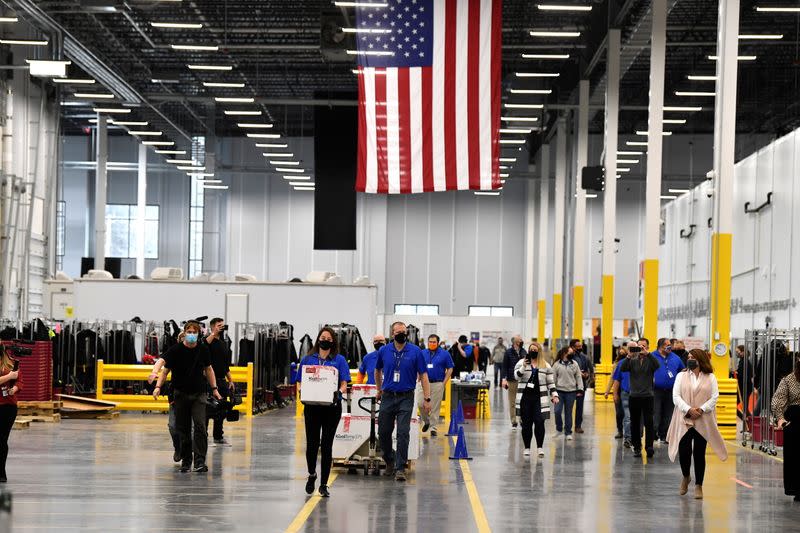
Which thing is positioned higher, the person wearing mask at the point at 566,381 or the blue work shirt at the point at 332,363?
the blue work shirt at the point at 332,363

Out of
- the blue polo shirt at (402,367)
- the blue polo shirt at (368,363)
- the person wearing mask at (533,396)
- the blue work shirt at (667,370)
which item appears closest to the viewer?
the blue polo shirt at (402,367)

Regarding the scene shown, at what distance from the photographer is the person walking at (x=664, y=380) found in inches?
779

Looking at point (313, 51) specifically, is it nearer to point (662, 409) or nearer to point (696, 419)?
point (662, 409)

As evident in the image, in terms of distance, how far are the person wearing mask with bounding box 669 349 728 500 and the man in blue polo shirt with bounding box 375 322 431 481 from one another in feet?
9.10

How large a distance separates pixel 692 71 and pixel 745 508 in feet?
103

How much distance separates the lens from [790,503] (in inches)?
511

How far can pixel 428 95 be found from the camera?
2203cm

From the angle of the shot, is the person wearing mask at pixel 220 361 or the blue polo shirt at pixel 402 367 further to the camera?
the person wearing mask at pixel 220 361

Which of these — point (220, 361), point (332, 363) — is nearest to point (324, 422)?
point (332, 363)

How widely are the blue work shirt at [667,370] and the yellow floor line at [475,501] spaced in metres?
4.66

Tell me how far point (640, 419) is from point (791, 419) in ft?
18.1

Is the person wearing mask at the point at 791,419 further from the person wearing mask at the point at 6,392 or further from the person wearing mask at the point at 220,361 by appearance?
the person wearing mask at the point at 6,392

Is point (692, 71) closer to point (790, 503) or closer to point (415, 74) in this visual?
point (415, 74)

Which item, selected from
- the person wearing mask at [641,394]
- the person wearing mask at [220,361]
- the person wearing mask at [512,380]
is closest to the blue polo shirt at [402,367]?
the person wearing mask at [220,361]
